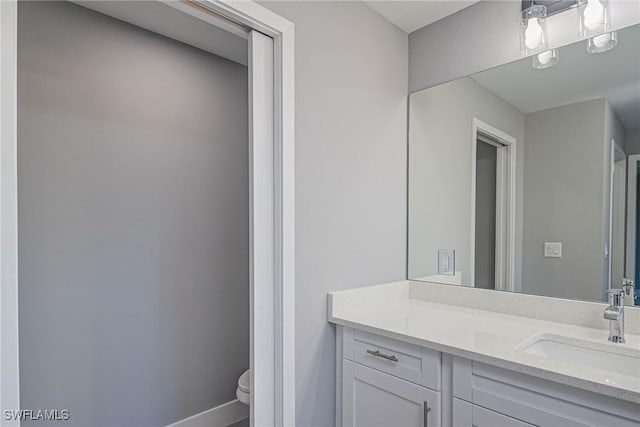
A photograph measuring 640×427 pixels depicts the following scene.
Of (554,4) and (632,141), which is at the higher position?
(554,4)

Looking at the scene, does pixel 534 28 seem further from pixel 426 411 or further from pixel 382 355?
pixel 426 411

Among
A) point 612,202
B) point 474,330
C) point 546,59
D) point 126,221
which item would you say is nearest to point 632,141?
point 612,202

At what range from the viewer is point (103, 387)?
186 cm

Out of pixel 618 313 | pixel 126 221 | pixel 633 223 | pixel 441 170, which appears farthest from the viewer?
pixel 441 170

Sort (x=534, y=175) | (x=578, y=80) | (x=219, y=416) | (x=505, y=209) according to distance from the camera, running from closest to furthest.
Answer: (x=578, y=80) < (x=534, y=175) < (x=505, y=209) < (x=219, y=416)

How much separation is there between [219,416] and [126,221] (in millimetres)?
1368

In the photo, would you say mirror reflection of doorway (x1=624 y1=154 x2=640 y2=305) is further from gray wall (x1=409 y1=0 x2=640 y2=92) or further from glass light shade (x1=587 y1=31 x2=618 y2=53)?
gray wall (x1=409 y1=0 x2=640 y2=92)

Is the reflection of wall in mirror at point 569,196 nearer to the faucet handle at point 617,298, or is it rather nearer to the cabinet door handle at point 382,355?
the faucet handle at point 617,298

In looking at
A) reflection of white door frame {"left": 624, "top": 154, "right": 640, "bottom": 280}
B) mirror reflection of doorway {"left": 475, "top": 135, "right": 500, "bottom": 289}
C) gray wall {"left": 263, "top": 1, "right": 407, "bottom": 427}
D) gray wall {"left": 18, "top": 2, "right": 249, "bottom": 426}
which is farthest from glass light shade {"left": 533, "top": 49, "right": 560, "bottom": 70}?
gray wall {"left": 18, "top": 2, "right": 249, "bottom": 426}

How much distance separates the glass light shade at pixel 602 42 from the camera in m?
1.44

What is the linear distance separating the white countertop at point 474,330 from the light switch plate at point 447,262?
0.10 m

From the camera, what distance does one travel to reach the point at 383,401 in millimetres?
1459

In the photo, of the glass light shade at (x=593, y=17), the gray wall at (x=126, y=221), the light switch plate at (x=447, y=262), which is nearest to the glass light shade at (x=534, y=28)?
the glass light shade at (x=593, y=17)

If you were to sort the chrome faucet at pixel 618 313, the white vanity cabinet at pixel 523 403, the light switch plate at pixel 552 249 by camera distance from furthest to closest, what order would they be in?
1. the light switch plate at pixel 552 249
2. the chrome faucet at pixel 618 313
3. the white vanity cabinet at pixel 523 403
